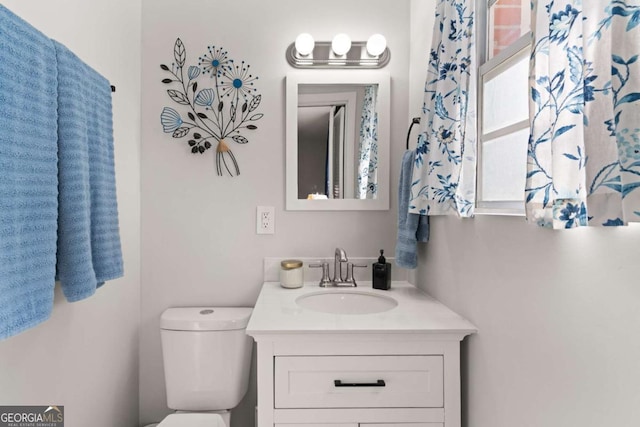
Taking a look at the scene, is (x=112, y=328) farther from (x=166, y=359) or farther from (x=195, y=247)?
(x=195, y=247)

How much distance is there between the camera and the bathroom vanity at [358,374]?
1.05 meters

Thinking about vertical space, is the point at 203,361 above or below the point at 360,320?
below

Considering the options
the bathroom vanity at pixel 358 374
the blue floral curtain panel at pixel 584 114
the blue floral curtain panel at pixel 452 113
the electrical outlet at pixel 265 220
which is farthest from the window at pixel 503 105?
the electrical outlet at pixel 265 220

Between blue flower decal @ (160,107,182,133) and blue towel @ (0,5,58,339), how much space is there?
0.79 meters

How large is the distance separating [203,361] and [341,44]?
153 cm

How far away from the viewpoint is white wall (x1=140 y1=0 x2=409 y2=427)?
1666 mm

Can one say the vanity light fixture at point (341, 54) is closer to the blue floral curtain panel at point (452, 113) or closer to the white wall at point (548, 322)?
the blue floral curtain panel at point (452, 113)

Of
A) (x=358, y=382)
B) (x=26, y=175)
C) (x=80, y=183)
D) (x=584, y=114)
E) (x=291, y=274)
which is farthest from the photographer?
(x=291, y=274)

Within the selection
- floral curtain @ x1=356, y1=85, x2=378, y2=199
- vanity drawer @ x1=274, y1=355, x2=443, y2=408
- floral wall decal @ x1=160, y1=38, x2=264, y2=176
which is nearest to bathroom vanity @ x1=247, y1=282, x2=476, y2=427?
vanity drawer @ x1=274, y1=355, x2=443, y2=408

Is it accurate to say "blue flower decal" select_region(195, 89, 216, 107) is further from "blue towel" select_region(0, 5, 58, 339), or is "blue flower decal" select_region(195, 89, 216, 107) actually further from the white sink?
the white sink

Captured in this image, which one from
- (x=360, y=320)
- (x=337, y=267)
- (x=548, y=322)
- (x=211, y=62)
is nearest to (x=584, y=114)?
(x=548, y=322)

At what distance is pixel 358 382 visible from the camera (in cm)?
107

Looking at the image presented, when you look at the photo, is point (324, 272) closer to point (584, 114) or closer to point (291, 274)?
point (291, 274)

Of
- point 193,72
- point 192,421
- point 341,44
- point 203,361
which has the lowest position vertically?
point 192,421
